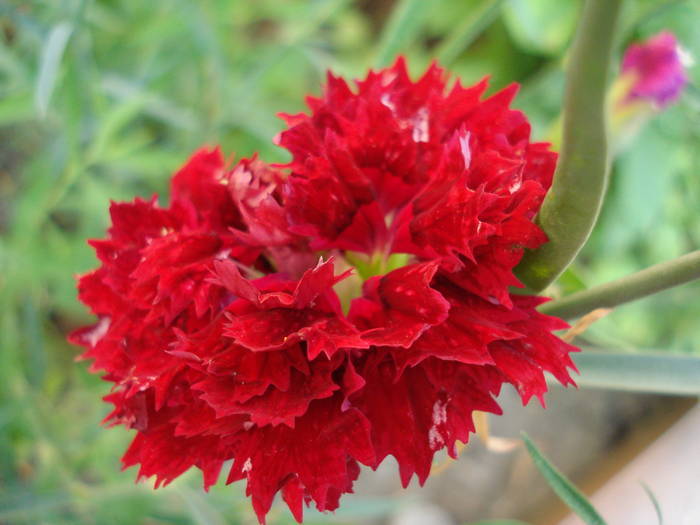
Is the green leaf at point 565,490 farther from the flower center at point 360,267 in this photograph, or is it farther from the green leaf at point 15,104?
the green leaf at point 15,104

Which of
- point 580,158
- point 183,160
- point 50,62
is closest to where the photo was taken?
point 580,158

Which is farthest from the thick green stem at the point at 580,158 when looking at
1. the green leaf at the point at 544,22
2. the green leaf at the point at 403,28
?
the green leaf at the point at 544,22

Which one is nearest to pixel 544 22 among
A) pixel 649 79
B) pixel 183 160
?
pixel 649 79

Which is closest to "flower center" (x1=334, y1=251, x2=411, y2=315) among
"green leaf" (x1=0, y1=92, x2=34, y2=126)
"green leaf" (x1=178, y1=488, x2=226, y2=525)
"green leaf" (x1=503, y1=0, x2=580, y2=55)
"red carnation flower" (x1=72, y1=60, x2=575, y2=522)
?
"red carnation flower" (x1=72, y1=60, x2=575, y2=522)

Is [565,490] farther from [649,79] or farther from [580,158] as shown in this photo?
[649,79]

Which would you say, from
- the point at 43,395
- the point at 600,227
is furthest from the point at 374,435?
the point at 600,227

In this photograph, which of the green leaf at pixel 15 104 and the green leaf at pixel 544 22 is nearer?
the green leaf at pixel 15 104
